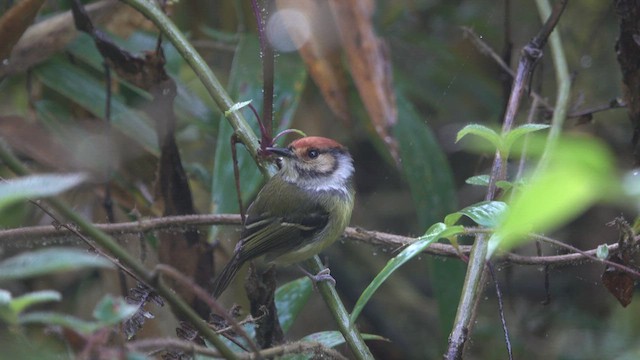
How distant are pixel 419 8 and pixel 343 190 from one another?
1.25 meters

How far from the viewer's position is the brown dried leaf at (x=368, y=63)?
108 inches

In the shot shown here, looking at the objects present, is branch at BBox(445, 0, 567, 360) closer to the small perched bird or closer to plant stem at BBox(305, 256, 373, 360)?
plant stem at BBox(305, 256, 373, 360)

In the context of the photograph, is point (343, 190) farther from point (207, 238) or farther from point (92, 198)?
point (92, 198)

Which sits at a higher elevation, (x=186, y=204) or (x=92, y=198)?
(x=186, y=204)

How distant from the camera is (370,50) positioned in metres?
2.79

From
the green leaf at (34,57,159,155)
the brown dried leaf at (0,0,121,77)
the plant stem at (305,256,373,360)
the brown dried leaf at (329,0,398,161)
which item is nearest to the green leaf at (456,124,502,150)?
the plant stem at (305,256,373,360)

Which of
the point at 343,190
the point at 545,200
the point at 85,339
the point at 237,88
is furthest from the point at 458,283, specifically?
the point at 545,200

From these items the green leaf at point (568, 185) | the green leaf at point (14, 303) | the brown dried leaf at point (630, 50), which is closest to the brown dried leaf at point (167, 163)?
the brown dried leaf at point (630, 50)

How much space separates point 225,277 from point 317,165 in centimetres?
77

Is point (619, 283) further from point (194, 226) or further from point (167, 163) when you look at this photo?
point (167, 163)

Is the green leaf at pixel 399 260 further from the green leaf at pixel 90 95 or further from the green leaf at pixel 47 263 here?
the green leaf at pixel 90 95

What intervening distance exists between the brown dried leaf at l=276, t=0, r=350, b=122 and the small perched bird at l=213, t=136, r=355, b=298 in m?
0.18

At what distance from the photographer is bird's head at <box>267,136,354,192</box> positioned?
9.78ft

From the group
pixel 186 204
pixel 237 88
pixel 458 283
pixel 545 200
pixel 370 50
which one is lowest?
pixel 458 283
